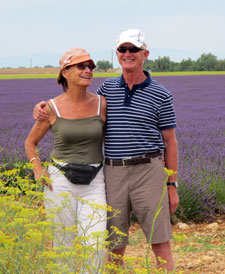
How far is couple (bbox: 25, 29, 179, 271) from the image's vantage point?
3.03 m

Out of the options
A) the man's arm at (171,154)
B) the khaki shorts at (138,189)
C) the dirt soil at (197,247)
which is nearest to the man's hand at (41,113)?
the khaki shorts at (138,189)

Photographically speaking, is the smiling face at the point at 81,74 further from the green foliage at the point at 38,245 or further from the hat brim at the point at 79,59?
the green foliage at the point at 38,245

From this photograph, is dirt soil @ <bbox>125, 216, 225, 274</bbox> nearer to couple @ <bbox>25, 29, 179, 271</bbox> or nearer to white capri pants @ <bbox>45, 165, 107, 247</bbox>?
couple @ <bbox>25, 29, 179, 271</bbox>

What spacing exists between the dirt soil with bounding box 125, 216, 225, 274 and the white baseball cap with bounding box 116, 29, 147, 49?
168 cm

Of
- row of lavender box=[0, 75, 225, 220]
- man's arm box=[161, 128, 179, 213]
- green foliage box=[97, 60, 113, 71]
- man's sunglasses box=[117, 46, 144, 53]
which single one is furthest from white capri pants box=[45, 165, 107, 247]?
green foliage box=[97, 60, 113, 71]

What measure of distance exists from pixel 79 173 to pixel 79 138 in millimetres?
Result: 221

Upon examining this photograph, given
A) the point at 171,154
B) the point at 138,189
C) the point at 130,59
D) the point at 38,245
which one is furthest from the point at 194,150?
the point at 38,245

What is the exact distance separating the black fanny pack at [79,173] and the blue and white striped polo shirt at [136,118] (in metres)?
0.20

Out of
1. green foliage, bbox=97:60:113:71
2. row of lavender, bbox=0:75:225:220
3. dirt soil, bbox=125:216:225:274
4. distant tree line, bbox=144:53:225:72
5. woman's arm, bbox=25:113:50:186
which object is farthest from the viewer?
green foliage, bbox=97:60:113:71

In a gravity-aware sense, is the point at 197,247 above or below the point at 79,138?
below

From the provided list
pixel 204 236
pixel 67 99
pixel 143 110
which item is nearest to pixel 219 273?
pixel 204 236

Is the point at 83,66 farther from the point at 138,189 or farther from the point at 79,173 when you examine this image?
the point at 138,189

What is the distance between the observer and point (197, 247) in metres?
4.76

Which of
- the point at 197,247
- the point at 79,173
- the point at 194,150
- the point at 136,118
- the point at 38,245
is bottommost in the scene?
the point at 197,247
